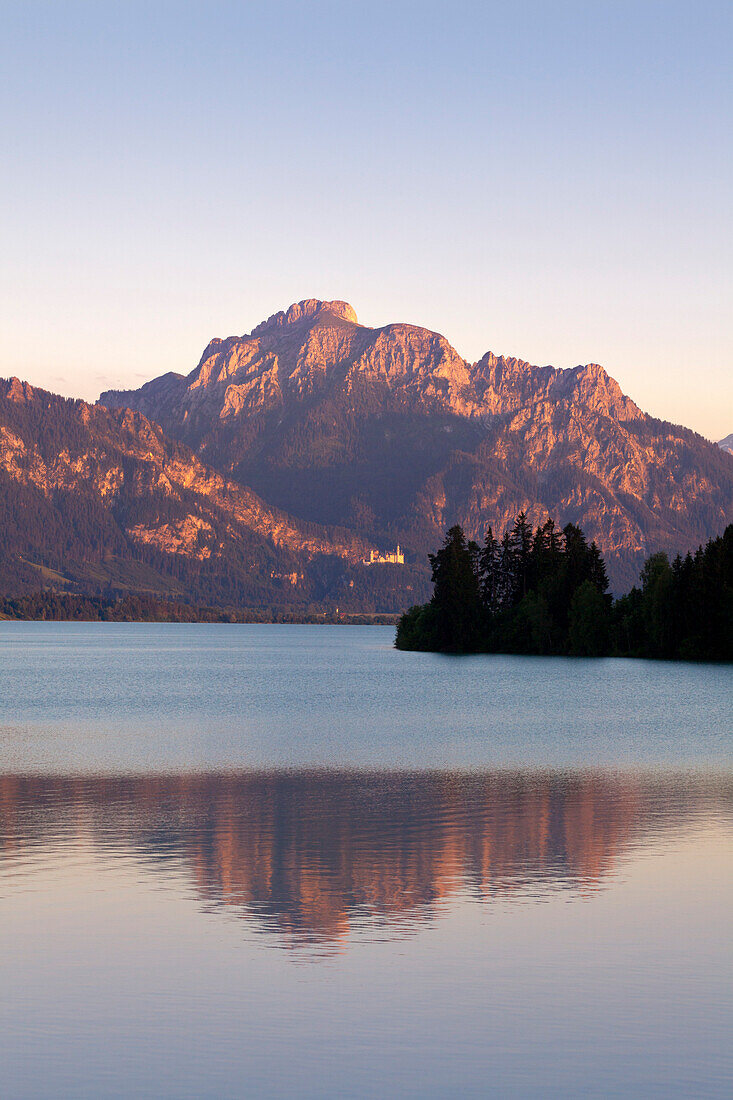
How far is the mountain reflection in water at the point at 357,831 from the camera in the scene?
31.3 metres

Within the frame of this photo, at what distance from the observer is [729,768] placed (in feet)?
205

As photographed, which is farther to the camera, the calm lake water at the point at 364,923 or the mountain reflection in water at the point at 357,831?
the mountain reflection in water at the point at 357,831

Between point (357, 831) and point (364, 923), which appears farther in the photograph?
point (357, 831)

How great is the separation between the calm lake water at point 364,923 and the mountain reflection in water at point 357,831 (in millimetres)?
158

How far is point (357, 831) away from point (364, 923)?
13454 mm

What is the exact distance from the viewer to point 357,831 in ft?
137

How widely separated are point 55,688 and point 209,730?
52181mm

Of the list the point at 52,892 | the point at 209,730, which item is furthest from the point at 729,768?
the point at 52,892

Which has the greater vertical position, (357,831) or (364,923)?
(364,923)

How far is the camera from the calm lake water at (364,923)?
1967cm

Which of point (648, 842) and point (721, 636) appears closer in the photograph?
point (648, 842)

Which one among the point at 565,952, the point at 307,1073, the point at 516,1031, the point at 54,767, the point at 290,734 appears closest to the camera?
the point at 307,1073

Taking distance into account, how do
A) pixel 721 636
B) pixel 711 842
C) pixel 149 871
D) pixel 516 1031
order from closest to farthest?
pixel 516 1031
pixel 149 871
pixel 711 842
pixel 721 636

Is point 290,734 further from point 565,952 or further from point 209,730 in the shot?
point 565,952
